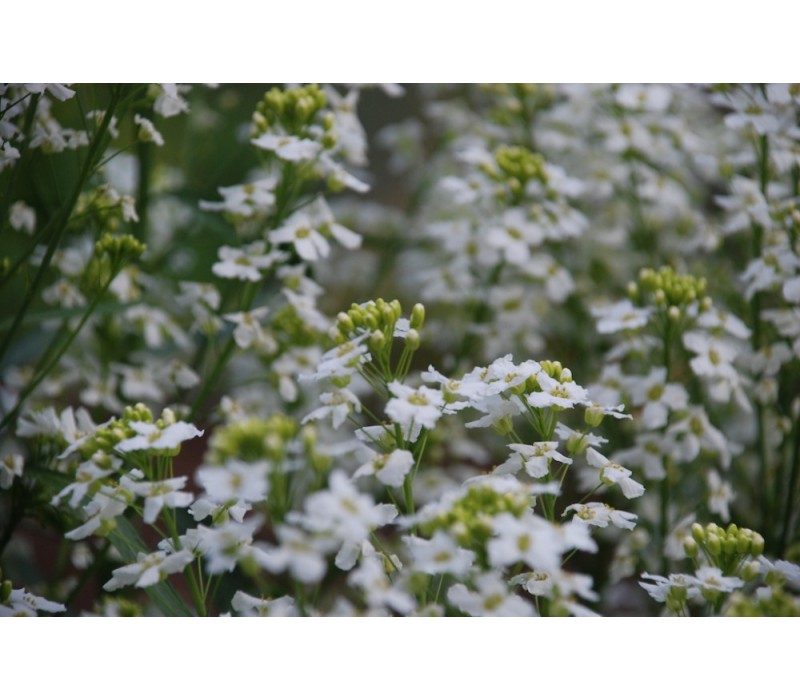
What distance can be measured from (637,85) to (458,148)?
0.41 meters

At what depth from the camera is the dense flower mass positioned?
892 mm

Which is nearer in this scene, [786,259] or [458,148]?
[786,259]

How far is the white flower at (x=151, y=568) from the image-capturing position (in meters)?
0.88

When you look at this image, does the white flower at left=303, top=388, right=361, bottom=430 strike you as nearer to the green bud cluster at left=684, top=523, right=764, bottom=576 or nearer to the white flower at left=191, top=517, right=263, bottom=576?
the white flower at left=191, top=517, right=263, bottom=576

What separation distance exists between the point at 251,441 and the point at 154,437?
7.3 inches

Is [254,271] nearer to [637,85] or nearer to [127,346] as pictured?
[127,346]

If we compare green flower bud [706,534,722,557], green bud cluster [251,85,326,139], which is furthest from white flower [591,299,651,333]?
green bud cluster [251,85,326,139]

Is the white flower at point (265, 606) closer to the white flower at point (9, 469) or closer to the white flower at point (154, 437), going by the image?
the white flower at point (154, 437)

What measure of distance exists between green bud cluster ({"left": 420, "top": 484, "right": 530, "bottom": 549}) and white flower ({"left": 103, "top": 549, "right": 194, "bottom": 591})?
0.27 meters

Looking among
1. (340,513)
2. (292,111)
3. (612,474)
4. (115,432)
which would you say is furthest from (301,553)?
(292,111)

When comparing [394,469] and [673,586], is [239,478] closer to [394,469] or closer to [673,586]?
[394,469]

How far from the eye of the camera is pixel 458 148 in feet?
6.16

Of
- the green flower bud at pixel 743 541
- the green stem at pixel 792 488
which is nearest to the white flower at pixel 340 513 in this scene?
the green flower bud at pixel 743 541
